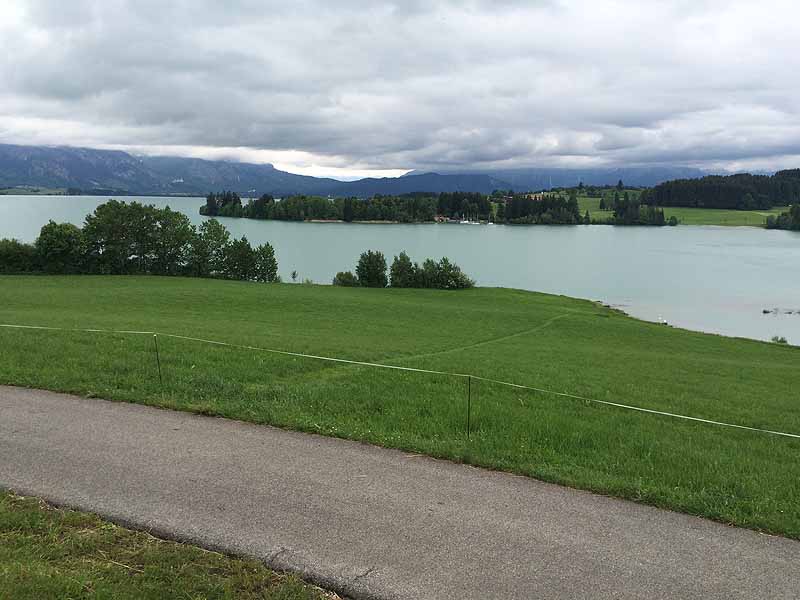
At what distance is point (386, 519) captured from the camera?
6.00 metres

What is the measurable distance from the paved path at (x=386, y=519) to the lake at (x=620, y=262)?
196 ft

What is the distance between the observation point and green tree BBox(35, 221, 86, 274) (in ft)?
215

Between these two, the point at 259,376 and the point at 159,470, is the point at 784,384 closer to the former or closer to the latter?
the point at 259,376

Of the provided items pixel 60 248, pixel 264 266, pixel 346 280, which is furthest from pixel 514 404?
pixel 264 266

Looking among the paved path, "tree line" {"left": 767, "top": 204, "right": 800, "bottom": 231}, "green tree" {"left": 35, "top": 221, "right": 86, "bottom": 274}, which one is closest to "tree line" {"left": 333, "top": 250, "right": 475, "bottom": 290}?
"green tree" {"left": 35, "top": 221, "right": 86, "bottom": 274}

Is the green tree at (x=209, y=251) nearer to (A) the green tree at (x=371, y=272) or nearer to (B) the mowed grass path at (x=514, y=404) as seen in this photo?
(A) the green tree at (x=371, y=272)

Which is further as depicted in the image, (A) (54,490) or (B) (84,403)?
(B) (84,403)

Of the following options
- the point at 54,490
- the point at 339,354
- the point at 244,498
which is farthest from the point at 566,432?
the point at 339,354

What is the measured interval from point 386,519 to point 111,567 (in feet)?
8.51

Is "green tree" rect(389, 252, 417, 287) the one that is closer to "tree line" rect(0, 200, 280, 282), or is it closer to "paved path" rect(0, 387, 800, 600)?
"tree line" rect(0, 200, 280, 282)

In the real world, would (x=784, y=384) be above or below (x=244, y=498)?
below

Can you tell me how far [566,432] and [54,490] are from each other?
7179 millimetres

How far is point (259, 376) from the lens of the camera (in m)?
11.9

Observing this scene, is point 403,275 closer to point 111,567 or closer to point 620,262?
point 620,262
